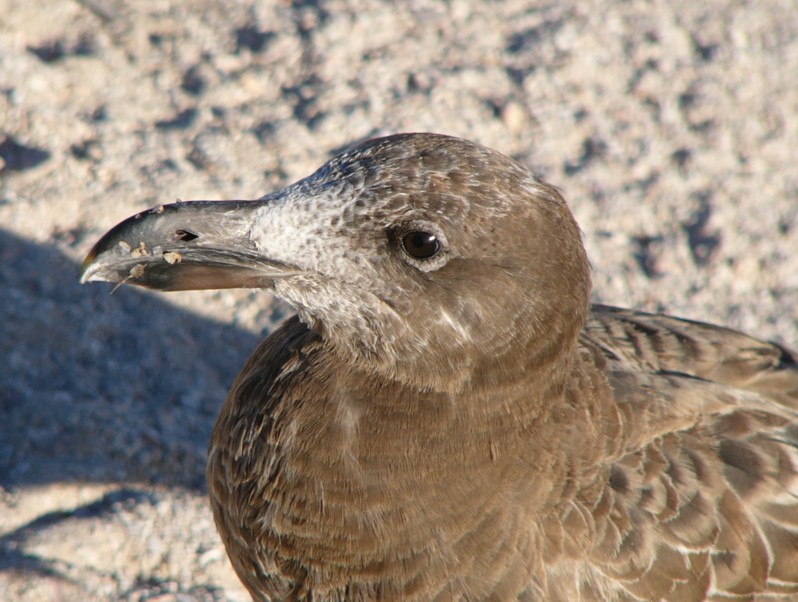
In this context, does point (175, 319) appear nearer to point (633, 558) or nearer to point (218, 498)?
point (218, 498)

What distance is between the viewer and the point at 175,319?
4586 millimetres

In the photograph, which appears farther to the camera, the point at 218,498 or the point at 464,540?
the point at 218,498

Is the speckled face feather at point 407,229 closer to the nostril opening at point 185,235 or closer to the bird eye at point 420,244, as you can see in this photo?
the bird eye at point 420,244

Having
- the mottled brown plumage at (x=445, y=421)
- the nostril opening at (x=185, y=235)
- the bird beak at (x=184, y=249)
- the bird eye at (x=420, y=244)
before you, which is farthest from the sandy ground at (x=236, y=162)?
the bird eye at (x=420, y=244)

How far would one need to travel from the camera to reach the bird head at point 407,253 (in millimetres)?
2691

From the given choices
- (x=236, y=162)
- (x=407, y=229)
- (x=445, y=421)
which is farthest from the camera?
(x=236, y=162)

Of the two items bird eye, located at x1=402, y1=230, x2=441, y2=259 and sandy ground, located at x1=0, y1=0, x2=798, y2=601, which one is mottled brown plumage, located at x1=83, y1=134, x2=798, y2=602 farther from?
sandy ground, located at x1=0, y1=0, x2=798, y2=601

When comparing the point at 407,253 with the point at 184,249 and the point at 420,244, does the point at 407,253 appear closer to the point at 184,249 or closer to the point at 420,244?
the point at 420,244

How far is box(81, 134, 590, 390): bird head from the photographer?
2.69 m

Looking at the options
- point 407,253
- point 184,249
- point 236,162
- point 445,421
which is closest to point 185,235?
point 184,249

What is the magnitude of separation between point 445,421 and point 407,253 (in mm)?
531

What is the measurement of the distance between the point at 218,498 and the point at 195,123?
8.94ft

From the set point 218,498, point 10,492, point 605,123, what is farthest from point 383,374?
point 605,123

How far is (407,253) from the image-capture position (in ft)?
8.91
